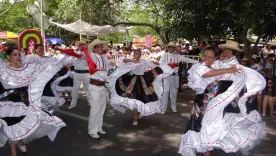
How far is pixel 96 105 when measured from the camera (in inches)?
225

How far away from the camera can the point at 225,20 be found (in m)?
8.70

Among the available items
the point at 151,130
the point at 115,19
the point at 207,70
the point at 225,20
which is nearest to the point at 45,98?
the point at 151,130

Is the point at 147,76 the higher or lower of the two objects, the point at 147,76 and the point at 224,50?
the lower

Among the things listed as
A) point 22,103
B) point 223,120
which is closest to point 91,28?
point 22,103

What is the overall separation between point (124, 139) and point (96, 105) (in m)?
0.85

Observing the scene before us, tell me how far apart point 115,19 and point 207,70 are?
17.3 meters

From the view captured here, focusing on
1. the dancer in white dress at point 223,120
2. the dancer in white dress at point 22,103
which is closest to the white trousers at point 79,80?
the dancer in white dress at point 22,103

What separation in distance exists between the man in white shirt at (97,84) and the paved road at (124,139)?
0.31 meters

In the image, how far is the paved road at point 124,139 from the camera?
5.05 m

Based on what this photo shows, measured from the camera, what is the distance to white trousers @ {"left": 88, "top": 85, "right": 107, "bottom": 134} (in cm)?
565

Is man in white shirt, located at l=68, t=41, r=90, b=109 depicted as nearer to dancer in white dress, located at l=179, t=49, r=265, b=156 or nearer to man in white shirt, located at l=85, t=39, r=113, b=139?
man in white shirt, located at l=85, t=39, r=113, b=139

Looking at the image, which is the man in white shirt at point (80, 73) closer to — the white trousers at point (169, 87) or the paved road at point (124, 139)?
the paved road at point (124, 139)

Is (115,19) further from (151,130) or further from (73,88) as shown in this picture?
(151,130)

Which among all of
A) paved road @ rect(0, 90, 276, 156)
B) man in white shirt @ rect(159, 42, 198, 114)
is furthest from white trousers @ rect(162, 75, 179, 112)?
paved road @ rect(0, 90, 276, 156)
